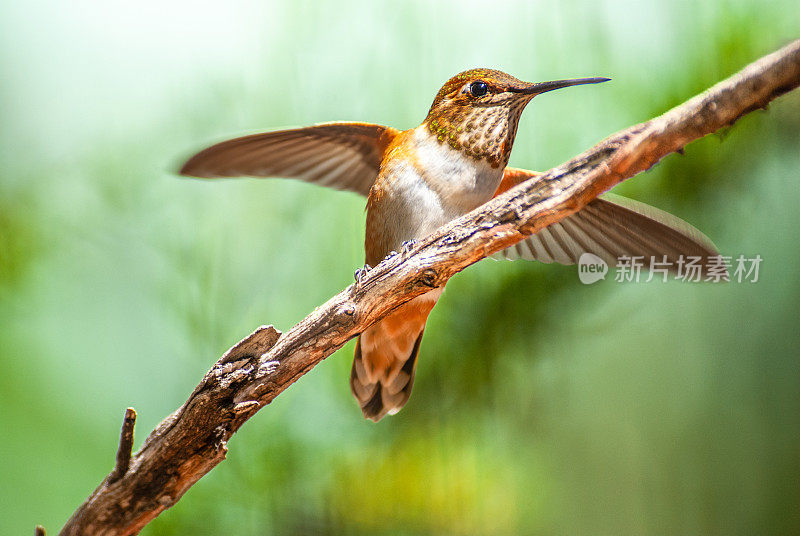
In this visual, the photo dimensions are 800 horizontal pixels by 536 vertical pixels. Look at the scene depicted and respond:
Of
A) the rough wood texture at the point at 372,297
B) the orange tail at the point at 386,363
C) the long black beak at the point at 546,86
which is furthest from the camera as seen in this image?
the orange tail at the point at 386,363

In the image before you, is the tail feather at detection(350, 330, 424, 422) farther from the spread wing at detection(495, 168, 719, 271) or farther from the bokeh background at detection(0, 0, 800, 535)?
the spread wing at detection(495, 168, 719, 271)

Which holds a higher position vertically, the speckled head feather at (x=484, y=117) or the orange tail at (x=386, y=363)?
the speckled head feather at (x=484, y=117)

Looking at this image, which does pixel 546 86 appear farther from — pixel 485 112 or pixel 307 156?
pixel 307 156

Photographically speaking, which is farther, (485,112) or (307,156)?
(307,156)

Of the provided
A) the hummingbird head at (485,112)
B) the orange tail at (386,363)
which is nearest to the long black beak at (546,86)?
the hummingbird head at (485,112)

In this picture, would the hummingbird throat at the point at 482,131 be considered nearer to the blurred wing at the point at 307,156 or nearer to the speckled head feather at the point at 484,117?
the speckled head feather at the point at 484,117

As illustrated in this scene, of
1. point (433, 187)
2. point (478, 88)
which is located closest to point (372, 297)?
point (433, 187)

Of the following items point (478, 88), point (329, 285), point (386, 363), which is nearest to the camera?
point (478, 88)

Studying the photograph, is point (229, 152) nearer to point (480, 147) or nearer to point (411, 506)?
point (480, 147)
